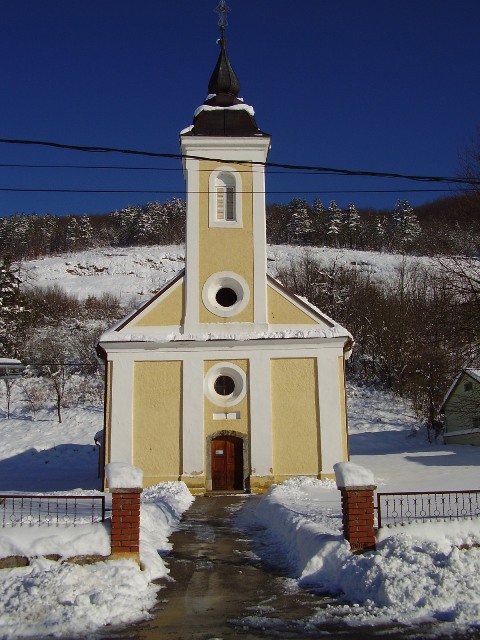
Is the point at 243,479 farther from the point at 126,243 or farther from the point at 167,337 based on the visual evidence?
the point at 126,243

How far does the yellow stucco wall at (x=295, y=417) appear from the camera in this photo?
1895 cm

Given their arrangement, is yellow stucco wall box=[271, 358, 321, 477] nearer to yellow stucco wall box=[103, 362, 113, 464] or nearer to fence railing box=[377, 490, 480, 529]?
fence railing box=[377, 490, 480, 529]

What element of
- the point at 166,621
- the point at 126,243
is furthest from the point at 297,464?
the point at 126,243

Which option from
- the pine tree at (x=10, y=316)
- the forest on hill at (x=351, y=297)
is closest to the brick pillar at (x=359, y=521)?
the forest on hill at (x=351, y=297)

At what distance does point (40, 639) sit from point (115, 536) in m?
2.03

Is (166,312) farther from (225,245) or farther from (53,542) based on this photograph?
(53,542)

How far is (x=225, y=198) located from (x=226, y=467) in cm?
934

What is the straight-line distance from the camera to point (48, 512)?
993 centimetres

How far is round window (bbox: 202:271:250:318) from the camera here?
20344 mm

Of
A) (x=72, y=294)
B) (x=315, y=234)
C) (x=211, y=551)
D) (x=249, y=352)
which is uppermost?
(x=315, y=234)

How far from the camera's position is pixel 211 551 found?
9.98 meters

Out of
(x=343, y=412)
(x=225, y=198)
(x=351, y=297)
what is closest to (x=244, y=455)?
(x=343, y=412)

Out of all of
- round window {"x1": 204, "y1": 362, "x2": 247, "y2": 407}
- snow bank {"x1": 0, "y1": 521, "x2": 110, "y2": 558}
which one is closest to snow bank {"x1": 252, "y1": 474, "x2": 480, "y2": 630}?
snow bank {"x1": 0, "y1": 521, "x2": 110, "y2": 558}

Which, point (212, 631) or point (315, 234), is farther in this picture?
point (315, 234)
